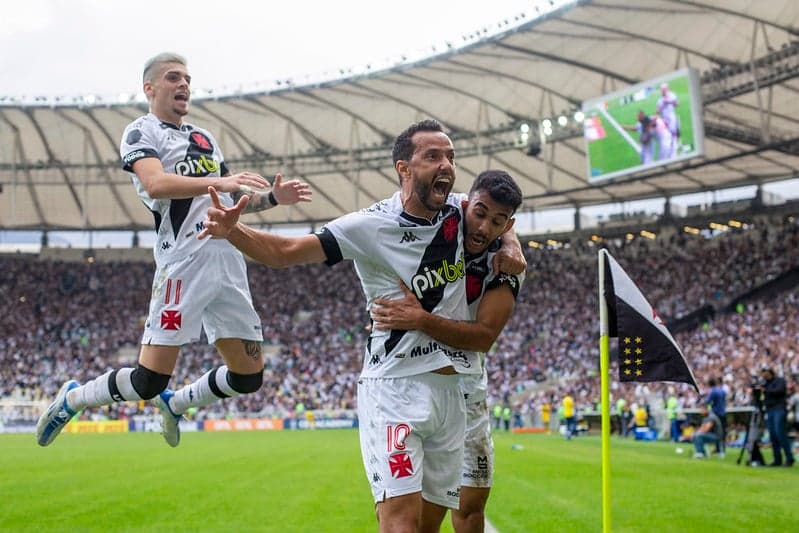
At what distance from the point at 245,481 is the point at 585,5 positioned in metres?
22.0

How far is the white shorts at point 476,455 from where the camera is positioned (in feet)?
16.6

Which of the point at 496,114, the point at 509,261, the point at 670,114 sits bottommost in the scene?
the point at 509,261

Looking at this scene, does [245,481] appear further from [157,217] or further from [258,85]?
[258,85]

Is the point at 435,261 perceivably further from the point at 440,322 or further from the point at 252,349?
the point at 252,349

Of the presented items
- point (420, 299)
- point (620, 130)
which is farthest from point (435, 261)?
point (620, 130)

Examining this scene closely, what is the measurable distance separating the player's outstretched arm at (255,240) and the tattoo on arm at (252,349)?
93.7 inches

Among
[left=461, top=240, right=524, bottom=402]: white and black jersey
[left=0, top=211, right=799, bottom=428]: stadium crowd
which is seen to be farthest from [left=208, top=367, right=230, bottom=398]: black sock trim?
[left=0, top=211, right=799, bottom=428]: stadium crowd

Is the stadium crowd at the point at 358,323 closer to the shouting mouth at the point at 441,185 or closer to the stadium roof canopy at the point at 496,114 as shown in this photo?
the stadium roof canopy at the point at 496,114

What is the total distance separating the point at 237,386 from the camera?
643cm

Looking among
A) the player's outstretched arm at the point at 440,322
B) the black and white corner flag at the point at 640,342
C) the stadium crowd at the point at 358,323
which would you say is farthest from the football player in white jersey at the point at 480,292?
the stadium crowd at the point at 358,323

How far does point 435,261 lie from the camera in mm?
4301

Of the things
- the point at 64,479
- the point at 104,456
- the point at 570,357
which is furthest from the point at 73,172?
the point at 64,479

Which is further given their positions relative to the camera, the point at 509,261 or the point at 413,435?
the point at 509,261

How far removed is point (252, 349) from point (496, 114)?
110 feet
